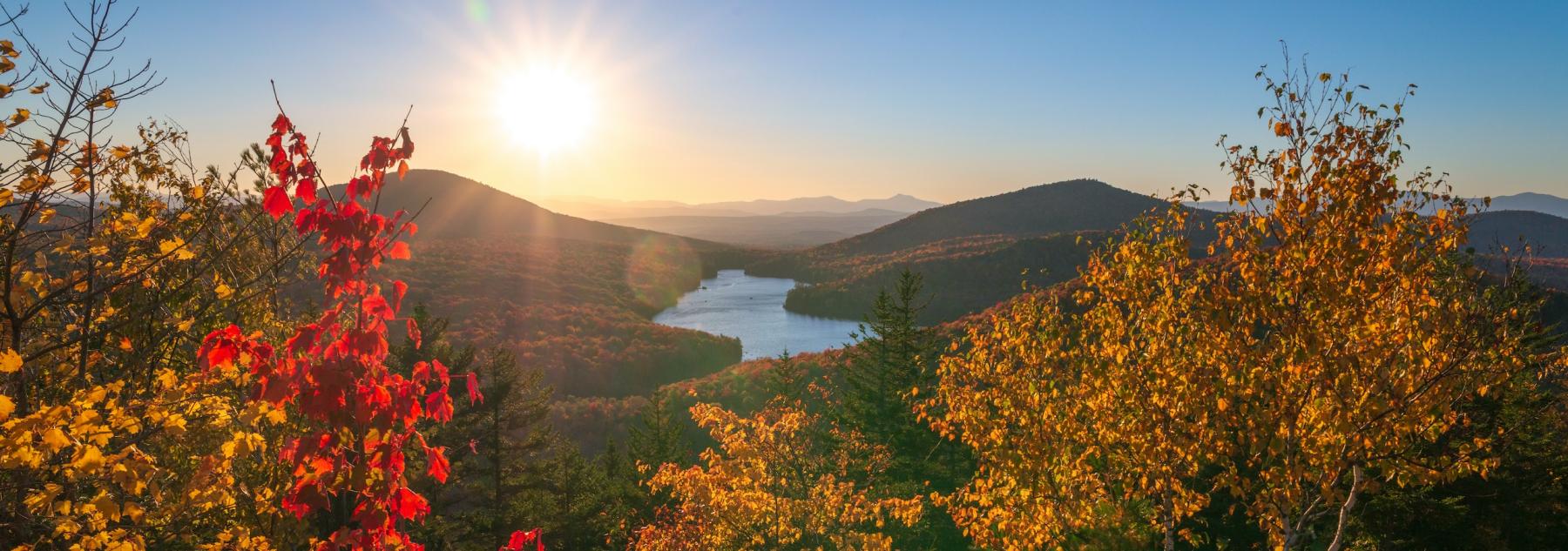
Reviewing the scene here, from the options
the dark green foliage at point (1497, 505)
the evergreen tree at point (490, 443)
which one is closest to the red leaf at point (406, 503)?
the evergreen tree at point (490, 443)

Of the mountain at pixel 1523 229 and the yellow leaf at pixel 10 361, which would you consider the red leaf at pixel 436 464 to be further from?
the mountain at pixel 1523 229

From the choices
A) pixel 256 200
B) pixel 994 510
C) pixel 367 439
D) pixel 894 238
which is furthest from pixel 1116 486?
pixel 894 238

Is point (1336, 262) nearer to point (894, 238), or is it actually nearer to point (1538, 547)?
point (1538, 547)

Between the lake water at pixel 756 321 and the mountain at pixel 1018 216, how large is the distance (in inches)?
1377

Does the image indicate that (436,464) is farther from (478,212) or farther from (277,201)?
(478,212)

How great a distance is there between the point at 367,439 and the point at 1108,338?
25.0ft

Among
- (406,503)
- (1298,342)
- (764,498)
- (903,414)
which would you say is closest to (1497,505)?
(1298,342)

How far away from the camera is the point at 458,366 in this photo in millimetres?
18266

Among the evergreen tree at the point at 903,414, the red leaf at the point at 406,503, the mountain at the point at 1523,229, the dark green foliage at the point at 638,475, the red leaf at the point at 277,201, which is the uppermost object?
the mountain at the point at 1523,229

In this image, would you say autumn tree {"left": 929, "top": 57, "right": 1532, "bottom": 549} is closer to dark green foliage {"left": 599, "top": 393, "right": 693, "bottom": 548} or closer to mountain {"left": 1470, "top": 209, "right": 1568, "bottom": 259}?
dark green foliage {"left": 599, "top": 393, "right": 693, "bottom": 548}

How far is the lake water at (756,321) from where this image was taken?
64.8 m

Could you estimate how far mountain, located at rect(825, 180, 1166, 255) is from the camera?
13500 centimetres

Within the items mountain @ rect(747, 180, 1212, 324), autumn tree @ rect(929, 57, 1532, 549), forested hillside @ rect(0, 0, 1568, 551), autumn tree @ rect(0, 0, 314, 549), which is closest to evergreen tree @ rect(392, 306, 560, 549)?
forested hillside @ rect(0, 0, 1568, 551)

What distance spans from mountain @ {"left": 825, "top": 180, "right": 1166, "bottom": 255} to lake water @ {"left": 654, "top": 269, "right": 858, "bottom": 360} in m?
35.0
